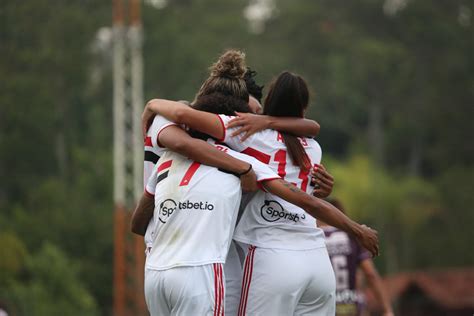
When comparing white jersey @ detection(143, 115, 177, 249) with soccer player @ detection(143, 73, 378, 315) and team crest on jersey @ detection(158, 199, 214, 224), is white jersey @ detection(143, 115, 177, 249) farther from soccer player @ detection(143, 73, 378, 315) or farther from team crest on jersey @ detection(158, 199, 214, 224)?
team crest on jersey @ detection(158, 199, 214, 224)

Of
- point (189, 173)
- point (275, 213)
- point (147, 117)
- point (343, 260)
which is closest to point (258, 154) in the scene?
point (275, 213)

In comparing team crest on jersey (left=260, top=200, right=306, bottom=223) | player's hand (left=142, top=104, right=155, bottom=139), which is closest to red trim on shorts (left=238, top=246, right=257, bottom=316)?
team crest on jersey (left=260, top=200, right=306, bottom=223)

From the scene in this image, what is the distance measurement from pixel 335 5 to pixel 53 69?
2039cm

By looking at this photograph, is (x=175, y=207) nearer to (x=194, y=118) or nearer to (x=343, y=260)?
(x=194, y=118)

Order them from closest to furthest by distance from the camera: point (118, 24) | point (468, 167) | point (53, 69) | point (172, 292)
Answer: point (172, 292), point (118, 24), point (53, 69), point (468, 167)

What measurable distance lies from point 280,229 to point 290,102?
2.50 feet

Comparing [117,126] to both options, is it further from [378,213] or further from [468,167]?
[468,167]

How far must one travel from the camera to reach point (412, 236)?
4888cm

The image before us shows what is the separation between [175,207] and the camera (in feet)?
19.6

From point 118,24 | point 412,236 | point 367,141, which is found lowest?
point 412,236

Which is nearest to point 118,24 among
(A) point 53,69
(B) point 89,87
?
(A) point 53,69

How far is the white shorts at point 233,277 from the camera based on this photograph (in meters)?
6.29

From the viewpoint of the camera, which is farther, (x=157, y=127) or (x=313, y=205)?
(x=157, y=127)

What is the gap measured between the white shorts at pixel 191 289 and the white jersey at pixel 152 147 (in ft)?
1.48
